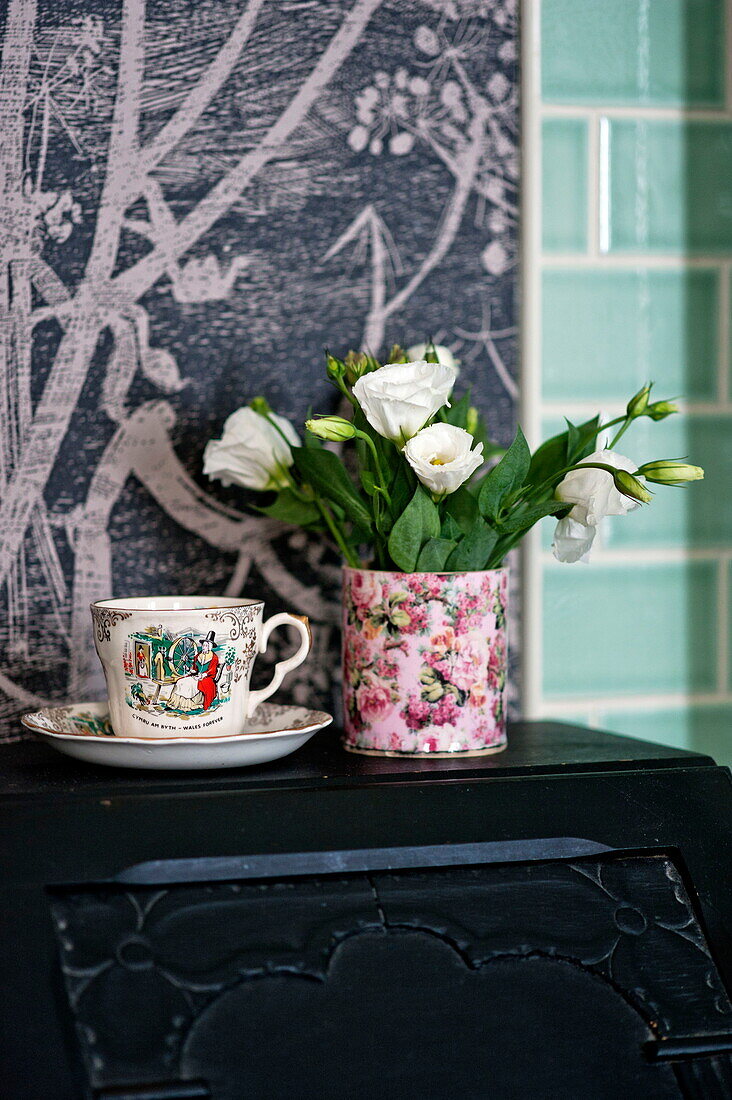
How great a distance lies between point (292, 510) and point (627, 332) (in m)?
0.39

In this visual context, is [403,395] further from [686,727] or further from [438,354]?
[686,727]

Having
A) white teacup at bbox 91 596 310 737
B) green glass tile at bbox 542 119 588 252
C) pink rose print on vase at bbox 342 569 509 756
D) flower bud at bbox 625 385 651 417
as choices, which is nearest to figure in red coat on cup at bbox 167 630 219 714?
white teacup at bbox 91 596 310 737

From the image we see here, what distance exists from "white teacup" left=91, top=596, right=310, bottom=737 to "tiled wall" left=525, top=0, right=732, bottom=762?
370mm

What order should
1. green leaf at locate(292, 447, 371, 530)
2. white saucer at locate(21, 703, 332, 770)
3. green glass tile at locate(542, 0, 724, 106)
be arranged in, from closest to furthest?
white saucer at locate(21, 703, 332, 770) → green leaf at locate(292, 447, 371, 530) → green glass tile at locate(542, 0, 724, 106)

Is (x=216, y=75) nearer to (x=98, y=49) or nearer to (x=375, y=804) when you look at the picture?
(x=98, y=49)

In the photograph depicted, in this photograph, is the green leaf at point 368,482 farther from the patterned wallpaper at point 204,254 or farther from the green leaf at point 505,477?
the patterned wallpaper at point 204,254

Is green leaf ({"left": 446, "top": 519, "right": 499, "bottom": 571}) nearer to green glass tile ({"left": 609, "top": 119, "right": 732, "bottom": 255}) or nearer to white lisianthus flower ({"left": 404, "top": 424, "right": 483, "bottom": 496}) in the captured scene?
white lisianthus flower ({"left": 404, "top": 424, "right": 483, "bottom": 496})

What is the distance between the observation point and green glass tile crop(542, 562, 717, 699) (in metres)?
1.06

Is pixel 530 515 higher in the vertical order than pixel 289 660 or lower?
higher

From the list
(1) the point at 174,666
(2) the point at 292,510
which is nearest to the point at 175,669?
(1) the point at 174,666

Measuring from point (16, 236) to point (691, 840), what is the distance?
0.72 meters

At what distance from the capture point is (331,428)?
763mm

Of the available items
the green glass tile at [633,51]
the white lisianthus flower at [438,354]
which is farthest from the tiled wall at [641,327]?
the white lisianthus flower at [438,354]

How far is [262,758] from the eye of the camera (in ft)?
2.54
